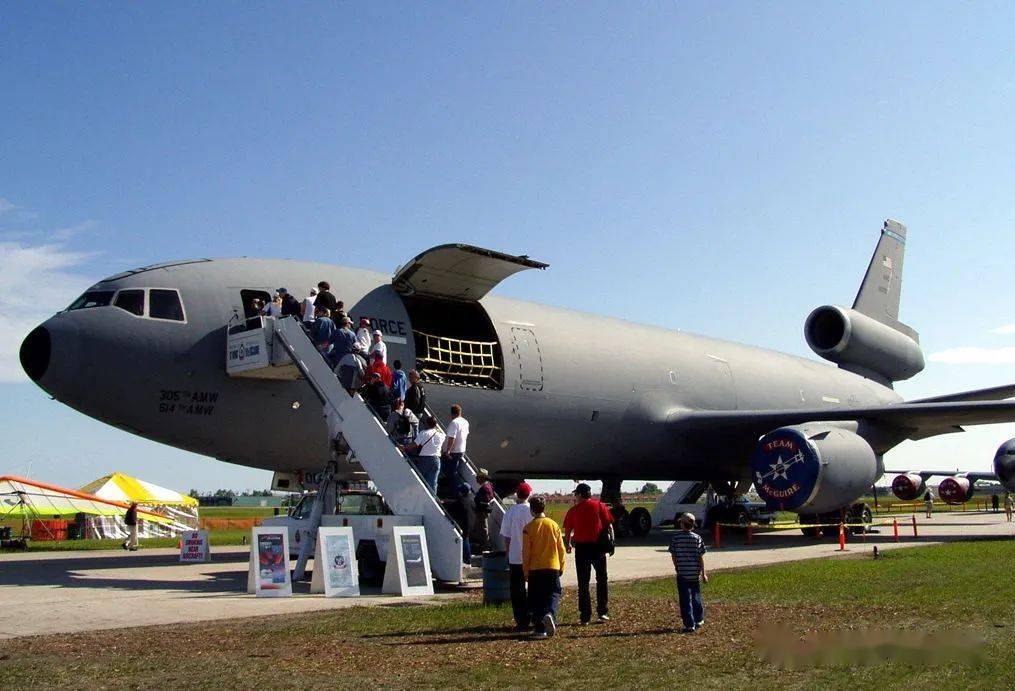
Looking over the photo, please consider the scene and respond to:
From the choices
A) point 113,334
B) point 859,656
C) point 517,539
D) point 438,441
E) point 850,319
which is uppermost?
point 850,319

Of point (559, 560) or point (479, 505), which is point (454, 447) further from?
point (559, 560)

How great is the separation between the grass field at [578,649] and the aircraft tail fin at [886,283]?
23432mm

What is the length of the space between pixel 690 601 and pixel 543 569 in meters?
1.42

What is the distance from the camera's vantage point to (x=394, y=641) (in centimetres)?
→ 863

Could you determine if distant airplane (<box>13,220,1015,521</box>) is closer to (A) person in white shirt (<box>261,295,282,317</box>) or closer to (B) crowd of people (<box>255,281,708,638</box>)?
(A) person in white shirt (<box>261,295,282,317</box>)

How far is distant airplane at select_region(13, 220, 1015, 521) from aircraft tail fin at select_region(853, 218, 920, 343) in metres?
2.96

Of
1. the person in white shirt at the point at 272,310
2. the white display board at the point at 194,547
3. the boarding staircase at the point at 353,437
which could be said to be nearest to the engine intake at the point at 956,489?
the white display board at the point at 194,547

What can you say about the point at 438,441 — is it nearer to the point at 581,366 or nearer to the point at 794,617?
the point at 794,617

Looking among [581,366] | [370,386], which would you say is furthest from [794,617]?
[581,366]

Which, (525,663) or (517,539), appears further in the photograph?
(517,539)

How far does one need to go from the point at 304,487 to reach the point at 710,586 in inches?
316

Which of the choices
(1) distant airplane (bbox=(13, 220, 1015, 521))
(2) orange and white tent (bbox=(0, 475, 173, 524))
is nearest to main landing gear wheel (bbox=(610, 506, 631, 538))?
(1) distant airplane (bbox=(13, 220, 1015, 521))

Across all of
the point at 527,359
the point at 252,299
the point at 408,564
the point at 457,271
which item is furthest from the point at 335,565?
the point at 527,359

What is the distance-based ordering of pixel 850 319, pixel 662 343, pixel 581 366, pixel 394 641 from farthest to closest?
pixel 850 319 → pixel 662 343 → pixel 581 366 → pixel 394 641
